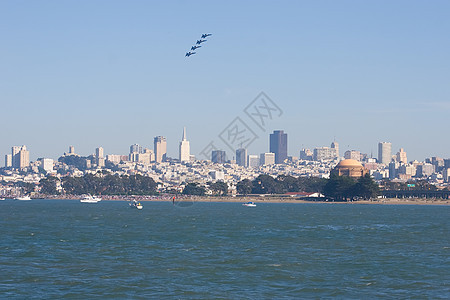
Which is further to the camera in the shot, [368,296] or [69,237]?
[69,237]

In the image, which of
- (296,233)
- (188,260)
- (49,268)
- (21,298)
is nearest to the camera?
(21,298)

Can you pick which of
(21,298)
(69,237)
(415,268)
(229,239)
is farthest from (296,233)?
(21,298)

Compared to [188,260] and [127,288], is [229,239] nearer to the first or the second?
[188,260]

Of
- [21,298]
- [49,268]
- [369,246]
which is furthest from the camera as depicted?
[369,246]

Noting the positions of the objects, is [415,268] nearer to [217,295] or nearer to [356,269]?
[356,269]

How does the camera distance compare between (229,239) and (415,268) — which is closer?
(415,268)

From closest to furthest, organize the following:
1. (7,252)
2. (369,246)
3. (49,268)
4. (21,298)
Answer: (21,298), (49,268), (7,252), (369,246)

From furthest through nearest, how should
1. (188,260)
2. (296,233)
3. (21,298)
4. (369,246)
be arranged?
1. (296,233)
2. (369,246)
3. (188,260)
4. (21,298)

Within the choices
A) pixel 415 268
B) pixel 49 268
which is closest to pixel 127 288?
pixel 49 268
